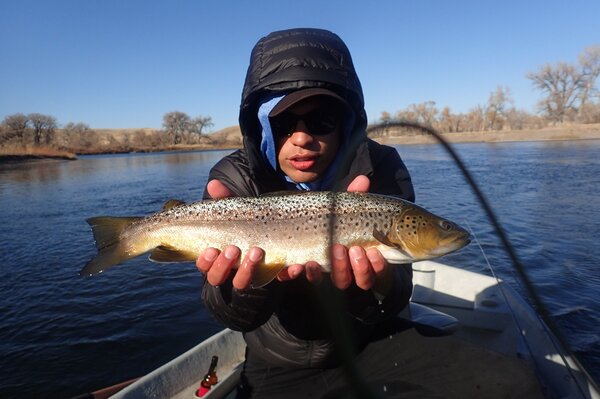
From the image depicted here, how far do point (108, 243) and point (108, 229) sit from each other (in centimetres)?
11

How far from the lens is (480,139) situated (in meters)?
53.4

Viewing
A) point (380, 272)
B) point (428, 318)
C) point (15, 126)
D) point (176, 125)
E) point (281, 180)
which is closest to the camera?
point (380, 272)

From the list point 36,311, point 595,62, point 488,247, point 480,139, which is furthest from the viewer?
point 595,62

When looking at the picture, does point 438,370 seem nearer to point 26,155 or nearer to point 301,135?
point 301,135

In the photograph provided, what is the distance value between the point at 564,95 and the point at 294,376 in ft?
269

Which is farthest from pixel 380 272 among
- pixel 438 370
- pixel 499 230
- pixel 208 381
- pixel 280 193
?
pixel 208 381

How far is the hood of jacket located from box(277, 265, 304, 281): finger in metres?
0.82

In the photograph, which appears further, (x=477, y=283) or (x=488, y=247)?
(x=488, y=247)

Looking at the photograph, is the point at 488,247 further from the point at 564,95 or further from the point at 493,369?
the point at 564,95

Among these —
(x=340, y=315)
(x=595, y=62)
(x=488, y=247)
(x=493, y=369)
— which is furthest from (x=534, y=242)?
(x=595, y=62)

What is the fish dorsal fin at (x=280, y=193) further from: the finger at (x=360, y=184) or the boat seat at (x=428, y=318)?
the boat seat at (x=428, y=318)

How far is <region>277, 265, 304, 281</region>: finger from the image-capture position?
2.31 meters

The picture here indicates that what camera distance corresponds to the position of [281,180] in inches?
122

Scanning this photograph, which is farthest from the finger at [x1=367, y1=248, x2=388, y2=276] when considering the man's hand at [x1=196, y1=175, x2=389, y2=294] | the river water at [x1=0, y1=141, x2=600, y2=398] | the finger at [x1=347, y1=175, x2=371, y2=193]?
the river water at [x1=0, y1=141, x2=600, y2=398]
